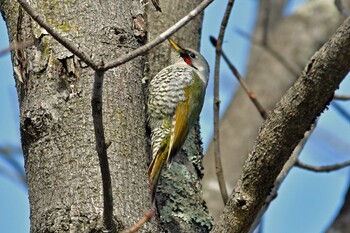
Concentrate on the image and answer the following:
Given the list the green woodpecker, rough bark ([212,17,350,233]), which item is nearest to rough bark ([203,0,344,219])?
the green woodpecker

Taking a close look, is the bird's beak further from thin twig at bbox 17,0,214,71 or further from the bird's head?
thin twig at bbox 17,0,214,71

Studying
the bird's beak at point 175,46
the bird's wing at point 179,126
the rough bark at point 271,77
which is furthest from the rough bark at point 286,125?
the rough bark at point 271,77

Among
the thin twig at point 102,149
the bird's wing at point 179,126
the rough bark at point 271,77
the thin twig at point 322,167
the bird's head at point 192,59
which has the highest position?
the rough bark at point 271,77

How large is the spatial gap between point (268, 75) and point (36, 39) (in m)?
4.79

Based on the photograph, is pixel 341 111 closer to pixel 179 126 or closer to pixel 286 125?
pixel 179 126

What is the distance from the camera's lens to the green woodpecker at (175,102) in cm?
403

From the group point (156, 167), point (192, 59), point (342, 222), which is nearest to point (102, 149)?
point (156, 167)

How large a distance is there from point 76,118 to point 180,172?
0.91 meters

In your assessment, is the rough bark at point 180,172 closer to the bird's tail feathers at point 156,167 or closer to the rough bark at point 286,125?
the bird's tail feathers at point 156,167

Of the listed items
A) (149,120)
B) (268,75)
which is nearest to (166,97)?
(149,120)

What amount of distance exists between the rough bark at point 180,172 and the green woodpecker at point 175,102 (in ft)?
0.14

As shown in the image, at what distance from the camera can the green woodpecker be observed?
4.03 metres

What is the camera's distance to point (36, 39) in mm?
3094

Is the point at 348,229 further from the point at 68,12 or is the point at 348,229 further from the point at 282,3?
the point at 282,3
